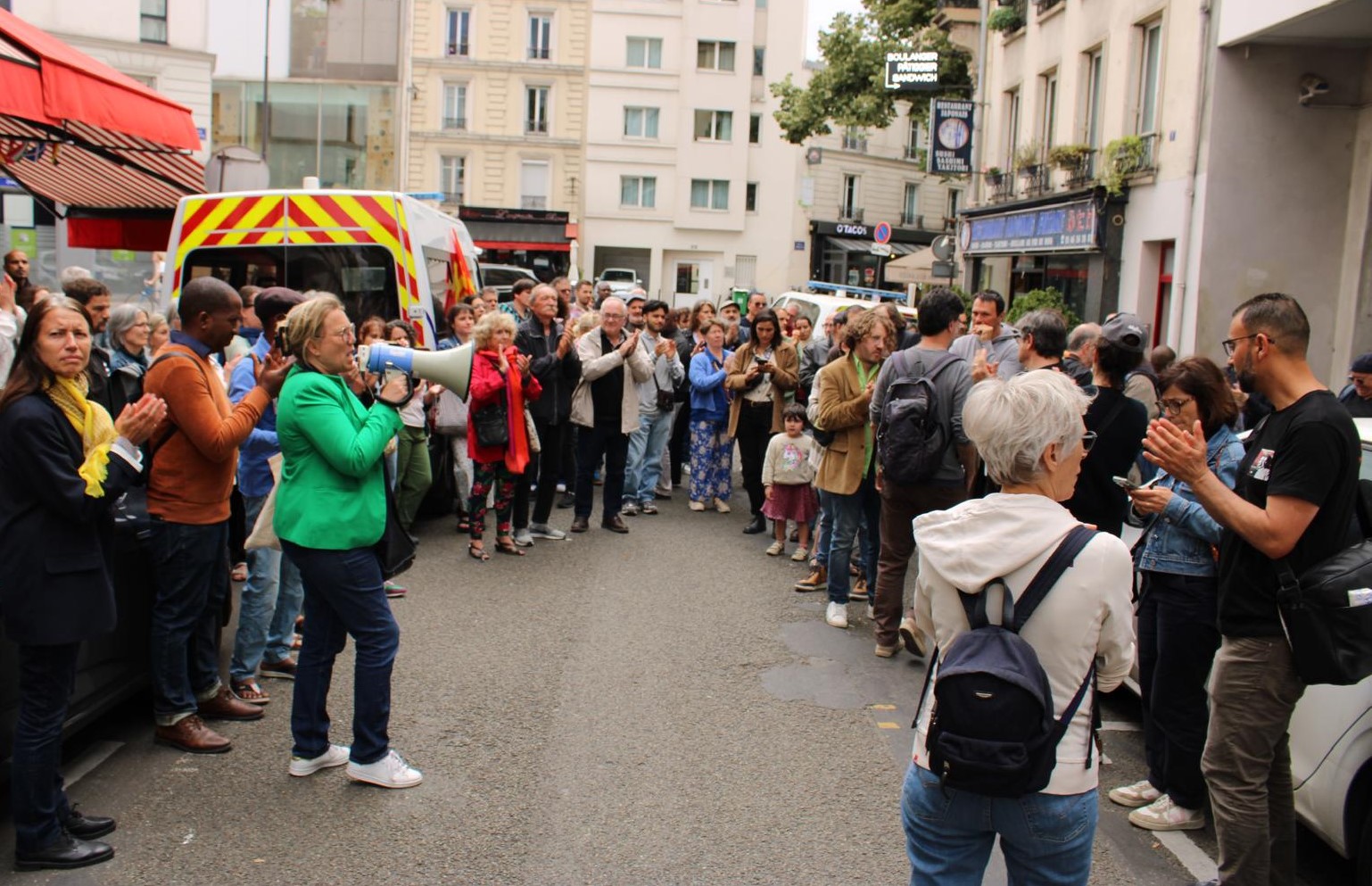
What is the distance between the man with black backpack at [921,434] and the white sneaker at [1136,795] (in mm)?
1654

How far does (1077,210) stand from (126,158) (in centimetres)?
1482

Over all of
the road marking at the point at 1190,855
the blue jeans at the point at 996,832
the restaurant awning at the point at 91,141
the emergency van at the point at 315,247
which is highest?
the restaurant awning at the point at 91,141

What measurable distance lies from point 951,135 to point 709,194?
1019 inches

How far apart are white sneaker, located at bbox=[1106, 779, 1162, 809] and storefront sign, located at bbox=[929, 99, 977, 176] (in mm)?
20765

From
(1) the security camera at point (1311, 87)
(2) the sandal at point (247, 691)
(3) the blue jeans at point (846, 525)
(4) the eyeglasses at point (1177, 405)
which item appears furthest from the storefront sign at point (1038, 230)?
(2) the sandal at point (247, 691)

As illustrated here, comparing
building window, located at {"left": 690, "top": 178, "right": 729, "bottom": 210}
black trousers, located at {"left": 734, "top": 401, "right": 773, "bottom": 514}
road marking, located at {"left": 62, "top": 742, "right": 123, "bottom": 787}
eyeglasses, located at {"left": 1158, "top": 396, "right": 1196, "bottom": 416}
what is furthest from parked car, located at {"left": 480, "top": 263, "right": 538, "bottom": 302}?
eyeglasses, located at {"left": 1158, "top": 396, "right": 1196, "bottom": 416}

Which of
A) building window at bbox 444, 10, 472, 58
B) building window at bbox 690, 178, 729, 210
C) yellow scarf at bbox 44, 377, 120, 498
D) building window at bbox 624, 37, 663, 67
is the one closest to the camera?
yellow scarf at bbox 44, 377, 120, 498

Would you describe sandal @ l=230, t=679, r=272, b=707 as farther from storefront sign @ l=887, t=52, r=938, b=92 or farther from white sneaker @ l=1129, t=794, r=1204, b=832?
storefront sign @ l=887, t=52, r=938, b=92

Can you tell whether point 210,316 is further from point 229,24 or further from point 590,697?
point 229,24

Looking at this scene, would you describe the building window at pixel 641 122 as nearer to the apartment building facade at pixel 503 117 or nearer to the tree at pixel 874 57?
the apartment building facade at pixel 503 117

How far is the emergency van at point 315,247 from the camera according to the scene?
9.74 m

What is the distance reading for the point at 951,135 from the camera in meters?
24.5

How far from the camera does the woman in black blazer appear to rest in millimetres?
4035

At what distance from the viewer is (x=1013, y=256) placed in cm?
2416
